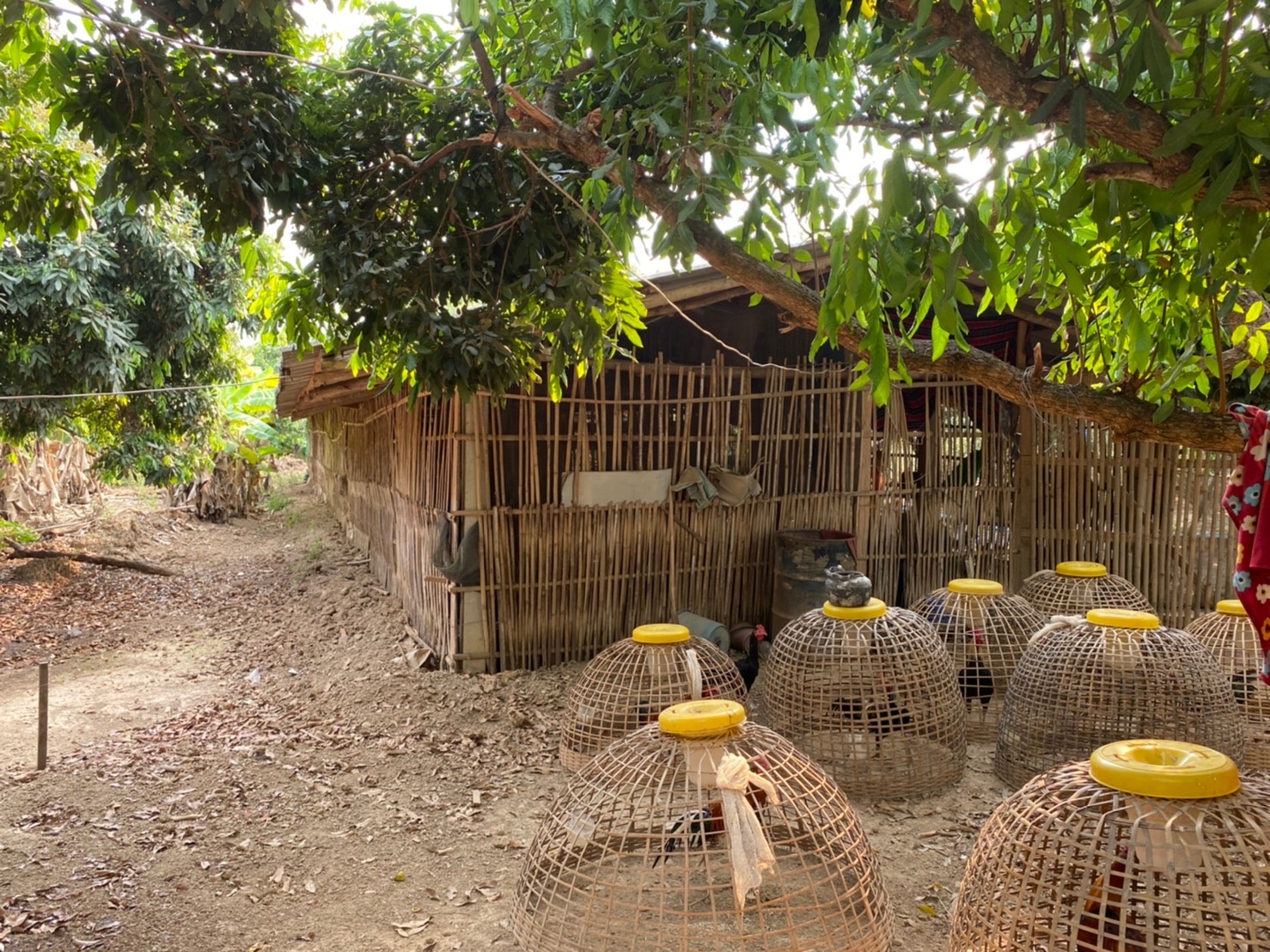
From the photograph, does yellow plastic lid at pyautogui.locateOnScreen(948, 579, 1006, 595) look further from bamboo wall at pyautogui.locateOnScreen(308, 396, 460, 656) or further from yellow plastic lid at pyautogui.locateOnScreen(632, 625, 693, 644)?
bamboo wall at pyautogui.locateOnScreen(308, 396, 460, 656)

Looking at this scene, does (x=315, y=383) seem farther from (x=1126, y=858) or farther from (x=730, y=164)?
(x=1126, y=858)

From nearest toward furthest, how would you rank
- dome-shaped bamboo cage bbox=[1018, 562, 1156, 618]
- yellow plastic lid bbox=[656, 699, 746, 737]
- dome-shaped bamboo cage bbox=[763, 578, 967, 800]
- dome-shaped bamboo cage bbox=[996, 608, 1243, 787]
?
yellow plastic lid bbox=[656, 699, 746, 737] < dome-shaped bamboo cage bbox=[996, 608, 1243, 787] < dome-shaped bamboo cage bbox=[763, 578, 967, 800] < dome-shaped bamboo cage bbox=[1018, 562, 1156, 618]

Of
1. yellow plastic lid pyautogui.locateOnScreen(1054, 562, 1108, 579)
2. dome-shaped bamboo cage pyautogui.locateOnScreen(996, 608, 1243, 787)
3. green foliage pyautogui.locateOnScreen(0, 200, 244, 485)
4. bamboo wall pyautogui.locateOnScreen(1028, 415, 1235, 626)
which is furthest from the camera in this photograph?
green foliage pyautogui.locateOnScreen(0, 200, 244, 485)

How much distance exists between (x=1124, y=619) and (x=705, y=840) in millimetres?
2855

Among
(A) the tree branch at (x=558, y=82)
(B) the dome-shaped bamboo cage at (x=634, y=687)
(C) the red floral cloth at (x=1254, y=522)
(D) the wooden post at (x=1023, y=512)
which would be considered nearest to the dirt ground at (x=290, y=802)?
A: (B) the dome-shaped bamboo cage at (x=634, y=687)

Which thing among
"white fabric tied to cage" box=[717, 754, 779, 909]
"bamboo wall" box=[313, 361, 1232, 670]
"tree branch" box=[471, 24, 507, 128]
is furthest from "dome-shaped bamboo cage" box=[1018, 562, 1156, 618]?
"tree branch" box=[471, 24, 507, 128]

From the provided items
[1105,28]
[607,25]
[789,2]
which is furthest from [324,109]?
[1105,28]

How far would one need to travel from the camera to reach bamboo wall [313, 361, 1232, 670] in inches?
257

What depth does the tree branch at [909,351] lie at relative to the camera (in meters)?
2.86

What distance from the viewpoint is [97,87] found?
3898mm

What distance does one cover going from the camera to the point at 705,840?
2.81 meters

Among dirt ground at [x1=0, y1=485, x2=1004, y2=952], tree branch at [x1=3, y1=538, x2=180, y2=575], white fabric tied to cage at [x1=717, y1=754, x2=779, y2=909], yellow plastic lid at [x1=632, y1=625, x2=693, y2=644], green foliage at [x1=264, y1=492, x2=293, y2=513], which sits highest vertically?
yellow plastic lid at [x1=632, y1=625, x2=693, y2=644]

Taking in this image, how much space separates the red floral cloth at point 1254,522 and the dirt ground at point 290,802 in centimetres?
185

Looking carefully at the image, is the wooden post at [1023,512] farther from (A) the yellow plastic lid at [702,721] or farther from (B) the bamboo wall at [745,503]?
(A) the yellow plastic lid at [702,721]
